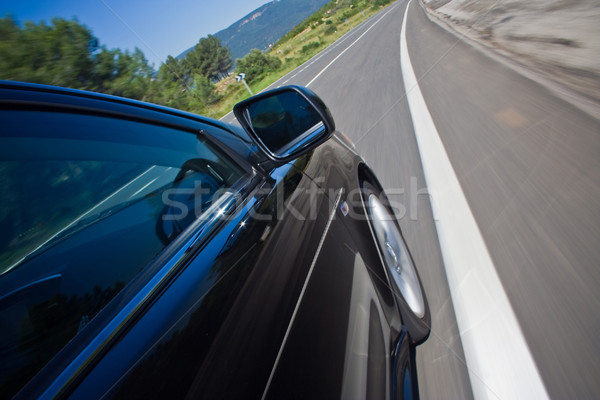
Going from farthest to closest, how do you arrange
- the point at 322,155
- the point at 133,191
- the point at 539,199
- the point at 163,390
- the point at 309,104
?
1. the point at 539,199
2. the point at 322,155
3. the point at 309,104
4. the point at 133,191
5. the point at 163,390

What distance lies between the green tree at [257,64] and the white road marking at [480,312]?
30042mm

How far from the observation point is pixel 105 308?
2.44 feet

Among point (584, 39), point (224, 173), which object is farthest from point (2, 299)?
point (584, 39)

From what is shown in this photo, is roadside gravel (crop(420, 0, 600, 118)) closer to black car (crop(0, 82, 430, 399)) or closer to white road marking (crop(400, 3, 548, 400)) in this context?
white road marking (crop(400, 3, 548, 400))

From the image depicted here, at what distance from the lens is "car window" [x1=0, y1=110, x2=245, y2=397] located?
0.68 meters

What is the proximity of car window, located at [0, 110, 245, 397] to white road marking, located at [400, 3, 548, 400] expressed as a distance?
1.54 metres

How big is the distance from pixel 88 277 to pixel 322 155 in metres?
1.28

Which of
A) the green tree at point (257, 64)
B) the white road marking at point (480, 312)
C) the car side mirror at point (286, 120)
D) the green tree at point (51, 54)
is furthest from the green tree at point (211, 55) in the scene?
the white road marking at point (480, 312)

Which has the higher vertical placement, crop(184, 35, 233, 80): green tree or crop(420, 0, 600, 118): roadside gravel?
crop(184, 35, 233, 80): green tree

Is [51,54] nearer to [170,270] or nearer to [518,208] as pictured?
[170,270]

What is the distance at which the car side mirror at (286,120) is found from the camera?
1.45 metres

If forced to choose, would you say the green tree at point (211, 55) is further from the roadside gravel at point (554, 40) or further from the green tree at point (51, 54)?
the roadside gravel at point (554, 40)

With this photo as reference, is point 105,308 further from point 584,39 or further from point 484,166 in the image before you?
point 584,39

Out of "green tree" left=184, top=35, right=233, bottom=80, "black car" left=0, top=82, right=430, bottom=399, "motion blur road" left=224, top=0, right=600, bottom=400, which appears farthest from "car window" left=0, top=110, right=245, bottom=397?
"green tree" left=184, top=35, right=233, bottom=80
